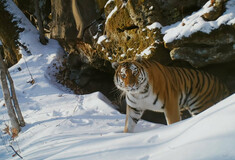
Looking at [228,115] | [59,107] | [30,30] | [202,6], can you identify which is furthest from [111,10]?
[30,30]

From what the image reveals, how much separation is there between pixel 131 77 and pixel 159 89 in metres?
0.56

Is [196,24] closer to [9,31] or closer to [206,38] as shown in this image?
[206,38]

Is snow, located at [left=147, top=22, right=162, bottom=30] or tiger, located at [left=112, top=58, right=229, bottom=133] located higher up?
snow, located at [left=147, top=22, right=162, bottom=30]

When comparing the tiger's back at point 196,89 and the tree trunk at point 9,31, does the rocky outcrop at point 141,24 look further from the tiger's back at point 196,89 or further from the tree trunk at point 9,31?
the tree trunk at point 9,31

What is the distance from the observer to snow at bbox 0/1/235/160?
4.18 ft

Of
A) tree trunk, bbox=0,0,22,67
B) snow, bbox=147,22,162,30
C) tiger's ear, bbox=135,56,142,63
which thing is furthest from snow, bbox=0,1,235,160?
snow, bbox=147,22,162,30

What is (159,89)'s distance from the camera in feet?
11.1

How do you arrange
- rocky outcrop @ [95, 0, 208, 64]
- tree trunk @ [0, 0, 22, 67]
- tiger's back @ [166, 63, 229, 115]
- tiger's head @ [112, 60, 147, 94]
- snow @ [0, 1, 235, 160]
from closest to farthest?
snow @ [0, 1, 235, 160] < tiger's head @ [112, 60, 147, 94] < tiger's back @ [166, 63, 229, 115] < rocky outcrop @ [95, 0, 208, 64] < tree trunk @ [0, 0, 22, 67]

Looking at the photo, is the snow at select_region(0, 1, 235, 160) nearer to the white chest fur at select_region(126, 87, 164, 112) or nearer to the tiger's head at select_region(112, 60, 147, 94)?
the white chest fur at select_region(126, 87, 164, 112)

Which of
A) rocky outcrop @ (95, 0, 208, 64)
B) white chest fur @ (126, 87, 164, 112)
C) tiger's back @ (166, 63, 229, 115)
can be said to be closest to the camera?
white chest fur @ (126, 87, 164, 112)

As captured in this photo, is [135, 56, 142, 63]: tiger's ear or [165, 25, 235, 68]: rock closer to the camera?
[135, 56, 142, 63]: tiger's ear

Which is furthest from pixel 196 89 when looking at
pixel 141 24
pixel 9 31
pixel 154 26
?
pixel 9 31

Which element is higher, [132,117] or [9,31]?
[9,31]

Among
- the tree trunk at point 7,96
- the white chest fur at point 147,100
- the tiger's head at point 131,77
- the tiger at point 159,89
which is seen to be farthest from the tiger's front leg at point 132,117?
the tree trunk at point 7,96
